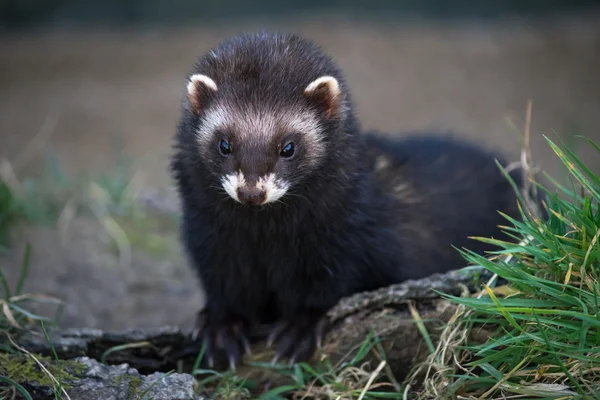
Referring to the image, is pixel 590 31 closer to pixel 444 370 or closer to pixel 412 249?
pixel 412 249

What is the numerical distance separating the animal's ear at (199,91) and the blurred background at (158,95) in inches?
63.4

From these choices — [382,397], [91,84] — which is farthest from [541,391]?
[91,84]

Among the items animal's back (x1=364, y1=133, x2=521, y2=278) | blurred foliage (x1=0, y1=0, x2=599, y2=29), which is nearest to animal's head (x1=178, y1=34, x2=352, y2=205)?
animal's back (x1=364, y1=133, x2=521, y2=278)

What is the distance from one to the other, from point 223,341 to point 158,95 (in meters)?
5.52

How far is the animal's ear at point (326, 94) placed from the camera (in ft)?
10.4

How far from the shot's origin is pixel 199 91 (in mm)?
3256

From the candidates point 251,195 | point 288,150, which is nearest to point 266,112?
point 288,150

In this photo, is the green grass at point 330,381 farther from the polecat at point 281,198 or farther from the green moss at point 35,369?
the green moss at point 35,369

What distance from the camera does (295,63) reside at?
3225 millimetres

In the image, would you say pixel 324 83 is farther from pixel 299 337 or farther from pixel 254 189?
Answer: pixel 299 337

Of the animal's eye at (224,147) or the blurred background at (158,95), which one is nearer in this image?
the animal's eye at (224,147)

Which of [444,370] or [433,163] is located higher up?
[433,163]

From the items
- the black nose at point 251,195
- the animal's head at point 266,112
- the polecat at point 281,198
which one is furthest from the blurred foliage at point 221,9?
the black nose at point 251,195

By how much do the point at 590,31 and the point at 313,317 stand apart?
22.8ft
